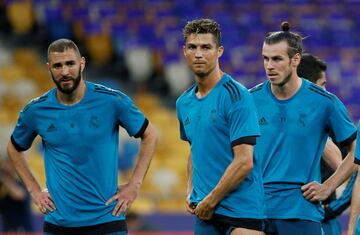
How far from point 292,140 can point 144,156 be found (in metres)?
1.04

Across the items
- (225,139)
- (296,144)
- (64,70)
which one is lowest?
(296,144)

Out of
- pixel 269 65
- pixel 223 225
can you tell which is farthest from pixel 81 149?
pixel 269 65

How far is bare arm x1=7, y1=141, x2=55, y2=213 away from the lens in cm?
741

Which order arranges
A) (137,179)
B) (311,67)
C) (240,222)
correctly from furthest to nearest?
(311,67), (137,179), (240,222)

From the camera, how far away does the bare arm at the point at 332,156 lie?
7.83 metres

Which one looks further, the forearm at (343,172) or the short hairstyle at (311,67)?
the short hairstyle at (311,67)

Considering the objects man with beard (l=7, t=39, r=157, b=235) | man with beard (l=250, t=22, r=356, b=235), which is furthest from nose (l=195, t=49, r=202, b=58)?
man with beard (l=7, t=39, r=157, b=235)

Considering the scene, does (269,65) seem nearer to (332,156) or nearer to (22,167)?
(332,156)

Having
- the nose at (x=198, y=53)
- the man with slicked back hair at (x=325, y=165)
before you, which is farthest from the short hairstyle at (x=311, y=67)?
the nose at (x=198, y=53)

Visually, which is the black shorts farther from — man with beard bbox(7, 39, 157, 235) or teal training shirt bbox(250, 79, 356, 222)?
man with beard bbox(7, 39, 157, 235)

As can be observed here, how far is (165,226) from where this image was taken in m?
12.9

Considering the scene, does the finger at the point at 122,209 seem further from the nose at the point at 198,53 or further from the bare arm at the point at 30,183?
the nose at the point at 198,53

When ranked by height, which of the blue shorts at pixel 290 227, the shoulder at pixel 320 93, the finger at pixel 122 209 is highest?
the shoulder at pixel 320 93

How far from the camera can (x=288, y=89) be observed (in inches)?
292
